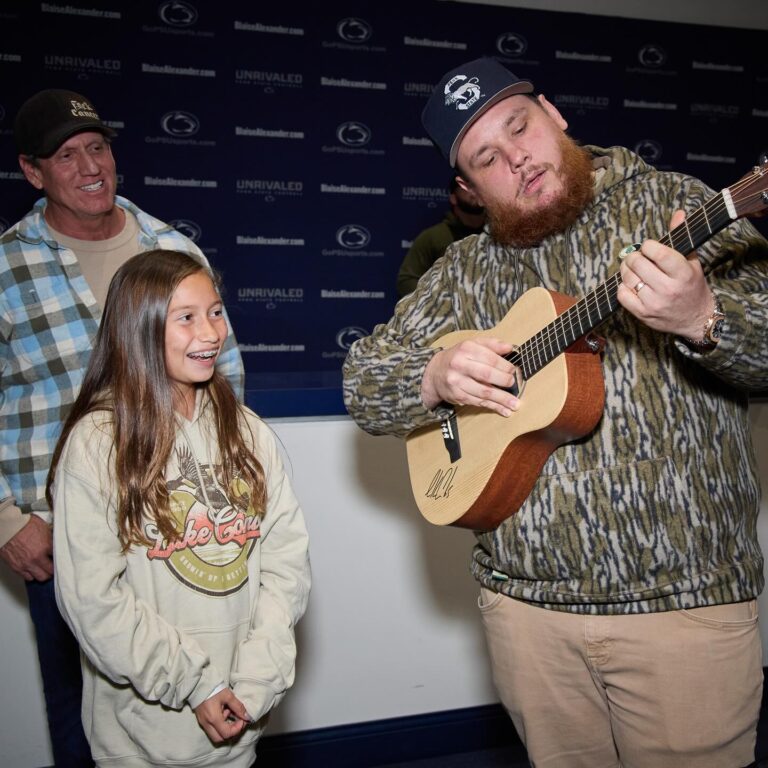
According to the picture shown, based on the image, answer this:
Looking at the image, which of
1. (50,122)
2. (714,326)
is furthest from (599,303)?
(50,122)

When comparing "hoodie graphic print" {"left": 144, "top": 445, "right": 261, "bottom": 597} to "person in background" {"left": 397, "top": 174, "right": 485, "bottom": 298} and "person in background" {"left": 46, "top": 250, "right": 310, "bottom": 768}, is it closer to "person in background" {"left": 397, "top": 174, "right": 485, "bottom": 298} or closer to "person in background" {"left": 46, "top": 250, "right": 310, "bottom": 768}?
"person in background" {"left": 46, "top": 250, "right": 310, "bottom": 768}

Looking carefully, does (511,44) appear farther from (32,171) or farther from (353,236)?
(32,171)

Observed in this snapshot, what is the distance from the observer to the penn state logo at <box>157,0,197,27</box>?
17.8 ft

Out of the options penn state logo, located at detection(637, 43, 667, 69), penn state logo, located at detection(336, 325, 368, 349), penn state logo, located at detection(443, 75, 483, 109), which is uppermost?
penn state logo, located at detection(637, 43, 667, 69)

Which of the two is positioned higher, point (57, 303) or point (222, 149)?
point (222, 149)

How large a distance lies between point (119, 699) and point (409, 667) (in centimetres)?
118

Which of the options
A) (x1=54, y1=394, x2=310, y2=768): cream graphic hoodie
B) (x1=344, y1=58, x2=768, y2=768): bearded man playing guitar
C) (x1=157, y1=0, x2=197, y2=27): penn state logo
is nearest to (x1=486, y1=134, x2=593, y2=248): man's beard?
(x1=344, y1=58, x2=768, y2=768): bearded man playing guitar

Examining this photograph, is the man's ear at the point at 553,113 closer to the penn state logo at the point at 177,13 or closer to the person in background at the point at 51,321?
the person in background at the point at 51,321

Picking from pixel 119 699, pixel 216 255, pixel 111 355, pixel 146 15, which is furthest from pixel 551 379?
pixel 146 15

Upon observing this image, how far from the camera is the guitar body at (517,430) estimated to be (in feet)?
4.35

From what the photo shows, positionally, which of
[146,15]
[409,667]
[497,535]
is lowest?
[409,667]

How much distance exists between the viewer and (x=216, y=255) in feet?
18.8

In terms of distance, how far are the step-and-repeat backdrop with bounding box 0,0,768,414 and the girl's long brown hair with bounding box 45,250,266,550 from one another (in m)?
4.11

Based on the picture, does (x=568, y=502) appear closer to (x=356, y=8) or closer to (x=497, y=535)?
(x=497, y=535)
